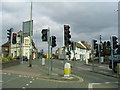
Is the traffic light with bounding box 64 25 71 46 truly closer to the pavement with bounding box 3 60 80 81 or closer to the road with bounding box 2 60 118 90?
the pavement with bounding box 3 60 80 81

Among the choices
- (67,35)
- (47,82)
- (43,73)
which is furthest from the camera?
(43,73)

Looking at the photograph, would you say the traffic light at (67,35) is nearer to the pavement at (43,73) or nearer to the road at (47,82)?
the pavement at (43,73)

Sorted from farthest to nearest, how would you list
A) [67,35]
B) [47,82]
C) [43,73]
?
[43,73]
[67,35]
[47,82]

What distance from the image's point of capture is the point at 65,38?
14211 mm

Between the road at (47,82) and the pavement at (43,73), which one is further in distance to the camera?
the pavement at (43,73)

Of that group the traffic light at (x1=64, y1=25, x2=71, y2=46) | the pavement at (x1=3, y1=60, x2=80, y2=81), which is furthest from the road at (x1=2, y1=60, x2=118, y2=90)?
the traffic light at (x1=64, y1=25, x2=71, y2=46)

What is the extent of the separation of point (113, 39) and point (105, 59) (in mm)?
31257

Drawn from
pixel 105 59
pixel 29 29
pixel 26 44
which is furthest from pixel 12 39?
pixel 26 44

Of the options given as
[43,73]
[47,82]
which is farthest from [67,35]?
[43,73]

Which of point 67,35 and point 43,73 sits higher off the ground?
point 67,35

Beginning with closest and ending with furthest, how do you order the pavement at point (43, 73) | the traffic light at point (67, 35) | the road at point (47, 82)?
1. the road at point (47, 82)
2. the pavement at point (43, 73)
3. the traffic light at point (67, 35)

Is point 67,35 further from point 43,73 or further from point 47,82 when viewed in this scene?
point 43,73

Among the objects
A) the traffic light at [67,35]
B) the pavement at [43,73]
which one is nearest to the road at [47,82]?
the pavement at [43,73]

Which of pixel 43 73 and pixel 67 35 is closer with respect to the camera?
pixel 67 35
